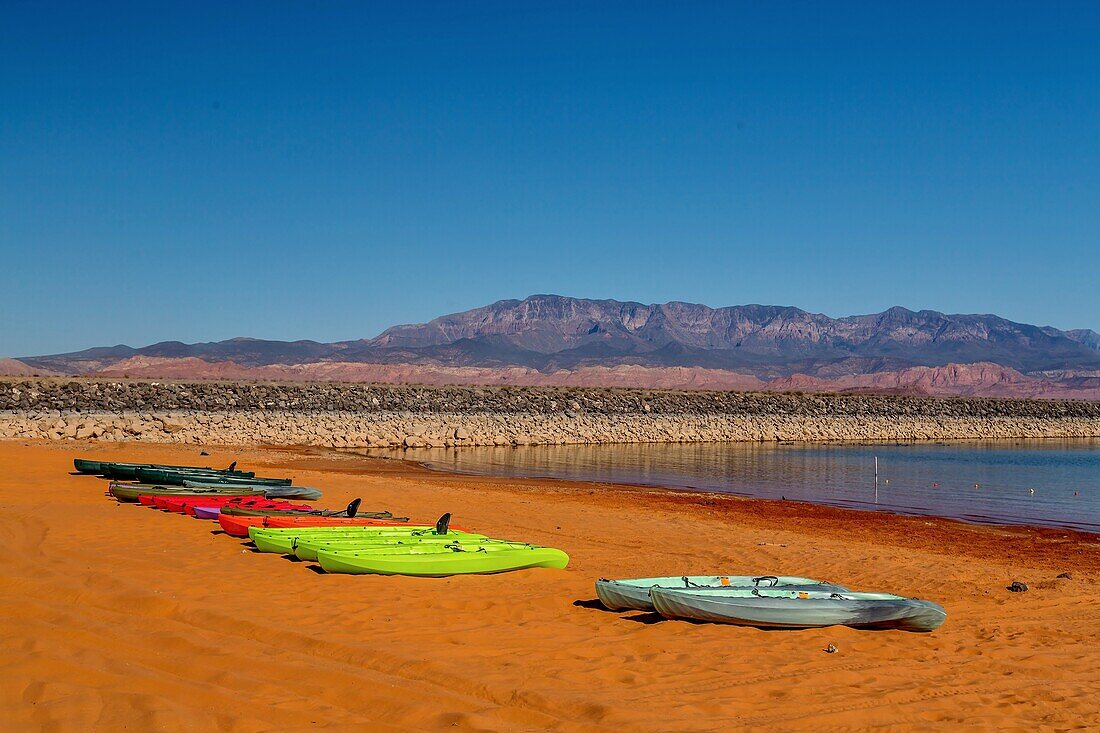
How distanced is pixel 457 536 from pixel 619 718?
7309mm

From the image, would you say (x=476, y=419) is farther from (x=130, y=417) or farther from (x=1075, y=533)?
(x=1075, y=533)

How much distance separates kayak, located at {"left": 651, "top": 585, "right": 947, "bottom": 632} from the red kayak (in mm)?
6465

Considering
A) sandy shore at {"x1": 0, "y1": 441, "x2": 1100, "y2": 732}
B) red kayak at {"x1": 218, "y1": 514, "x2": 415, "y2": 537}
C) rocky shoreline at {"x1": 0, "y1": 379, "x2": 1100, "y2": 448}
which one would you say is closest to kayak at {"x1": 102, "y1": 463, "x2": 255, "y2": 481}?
sandy shore at {"x1": 0, "y1": 441, "x2": 1100, "y2": 732}

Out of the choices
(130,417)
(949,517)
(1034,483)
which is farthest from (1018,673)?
(130,417)

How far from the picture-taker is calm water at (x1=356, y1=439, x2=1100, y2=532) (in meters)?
26.9

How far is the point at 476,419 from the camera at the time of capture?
52156 millimetres

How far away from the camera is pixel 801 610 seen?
9.69m

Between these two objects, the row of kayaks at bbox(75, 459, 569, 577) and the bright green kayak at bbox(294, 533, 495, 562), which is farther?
the bright green kayak at bbox(294, 533, 495, 562)

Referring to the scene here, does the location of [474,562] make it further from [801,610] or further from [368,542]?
[801,610]

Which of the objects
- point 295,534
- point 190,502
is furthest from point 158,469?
point 295,534

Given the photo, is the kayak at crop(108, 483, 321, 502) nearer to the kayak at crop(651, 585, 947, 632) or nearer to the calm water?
the kayak at crop(651, 585, 947, 632)

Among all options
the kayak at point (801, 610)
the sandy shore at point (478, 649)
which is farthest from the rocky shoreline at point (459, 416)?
the kayak at point (801, 610)

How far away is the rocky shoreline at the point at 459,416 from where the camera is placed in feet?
141

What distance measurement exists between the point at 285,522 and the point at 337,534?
5.16 feet
